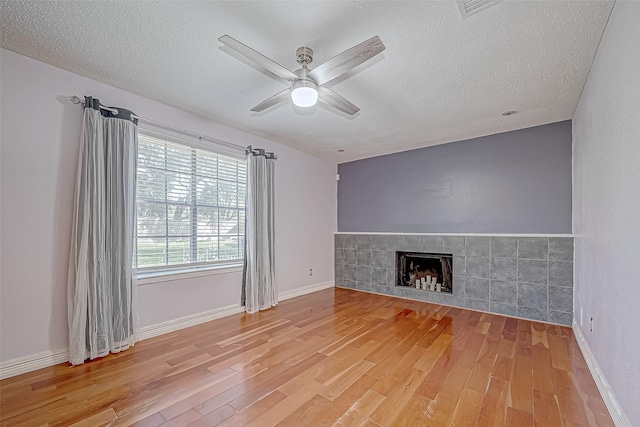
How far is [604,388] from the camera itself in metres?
1.89

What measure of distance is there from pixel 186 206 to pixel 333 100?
2149mm

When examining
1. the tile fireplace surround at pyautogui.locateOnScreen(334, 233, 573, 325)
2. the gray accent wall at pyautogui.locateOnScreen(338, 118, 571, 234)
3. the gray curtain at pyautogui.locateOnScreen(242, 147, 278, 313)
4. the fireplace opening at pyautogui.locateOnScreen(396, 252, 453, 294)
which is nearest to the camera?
the tile fireplace surround at pyautogui.locateOnScreen(334, 233, 573, 325)

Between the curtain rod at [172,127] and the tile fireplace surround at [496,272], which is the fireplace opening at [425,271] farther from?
the curtain rod at [172,127]

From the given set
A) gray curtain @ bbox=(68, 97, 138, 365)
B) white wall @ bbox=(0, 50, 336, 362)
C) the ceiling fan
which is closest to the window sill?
white wall @ bbox=(0, 50, 336, 362)

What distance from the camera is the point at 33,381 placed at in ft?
6.80

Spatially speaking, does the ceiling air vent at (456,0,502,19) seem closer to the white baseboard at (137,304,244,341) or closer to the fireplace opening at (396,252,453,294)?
the fireplace opening at (396,252,453,294)

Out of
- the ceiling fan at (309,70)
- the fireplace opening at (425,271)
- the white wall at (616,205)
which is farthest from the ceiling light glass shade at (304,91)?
the fireplace opening at (425,271)

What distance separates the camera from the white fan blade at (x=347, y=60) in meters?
1.64

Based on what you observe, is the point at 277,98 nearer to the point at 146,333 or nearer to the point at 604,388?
the point at 146,333

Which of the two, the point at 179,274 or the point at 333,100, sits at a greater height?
the point at 333,100

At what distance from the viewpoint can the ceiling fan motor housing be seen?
2.03 m

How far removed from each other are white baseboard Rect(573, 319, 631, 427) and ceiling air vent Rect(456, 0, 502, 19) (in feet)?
7.93

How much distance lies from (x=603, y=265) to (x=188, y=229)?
3839mm

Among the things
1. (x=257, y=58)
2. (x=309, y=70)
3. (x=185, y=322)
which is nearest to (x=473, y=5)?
(x=309, y=70)
